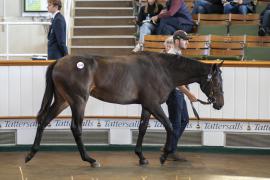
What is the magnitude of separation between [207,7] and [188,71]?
5204 mm

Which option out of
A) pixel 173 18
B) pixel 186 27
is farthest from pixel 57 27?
pixel 186 27

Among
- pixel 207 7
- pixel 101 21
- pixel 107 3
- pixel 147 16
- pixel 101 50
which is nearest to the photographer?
pixel 147 16

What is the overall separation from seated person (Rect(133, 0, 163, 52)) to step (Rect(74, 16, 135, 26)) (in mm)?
2230

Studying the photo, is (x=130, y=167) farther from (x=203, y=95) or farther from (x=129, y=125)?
(x=203, y=95)

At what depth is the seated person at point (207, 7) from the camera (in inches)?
609

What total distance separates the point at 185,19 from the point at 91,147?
12.2 feet

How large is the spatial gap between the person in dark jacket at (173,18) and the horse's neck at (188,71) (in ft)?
11.4

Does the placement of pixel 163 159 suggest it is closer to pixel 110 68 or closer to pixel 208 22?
pixel 110 68

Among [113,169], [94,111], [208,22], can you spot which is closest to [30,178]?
[113,169]

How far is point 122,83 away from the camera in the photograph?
406 inches

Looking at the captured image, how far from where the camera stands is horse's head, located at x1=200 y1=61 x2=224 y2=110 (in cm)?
1045

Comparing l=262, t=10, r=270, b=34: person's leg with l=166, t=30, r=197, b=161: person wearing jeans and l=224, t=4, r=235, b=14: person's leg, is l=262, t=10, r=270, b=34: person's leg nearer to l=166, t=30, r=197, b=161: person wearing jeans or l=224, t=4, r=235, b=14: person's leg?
l=224, t=4, r=235, b=14: person's leg

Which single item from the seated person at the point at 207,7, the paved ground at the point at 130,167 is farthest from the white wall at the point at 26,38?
the paved ground at the point at 130,167

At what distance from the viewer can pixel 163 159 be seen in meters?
10.4
